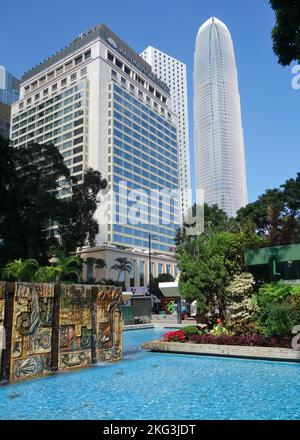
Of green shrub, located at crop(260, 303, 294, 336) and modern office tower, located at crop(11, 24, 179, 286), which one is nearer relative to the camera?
green shrub, located at crop(260, 303, 294, 336)

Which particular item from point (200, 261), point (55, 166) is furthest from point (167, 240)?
point (200, 261)

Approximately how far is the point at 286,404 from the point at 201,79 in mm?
175977

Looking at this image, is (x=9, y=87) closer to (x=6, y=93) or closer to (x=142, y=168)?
(x=6, y=93)

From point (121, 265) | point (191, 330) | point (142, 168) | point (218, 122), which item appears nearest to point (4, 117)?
point (142, 168)

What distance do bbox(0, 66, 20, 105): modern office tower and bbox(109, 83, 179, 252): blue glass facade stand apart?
41.3 m

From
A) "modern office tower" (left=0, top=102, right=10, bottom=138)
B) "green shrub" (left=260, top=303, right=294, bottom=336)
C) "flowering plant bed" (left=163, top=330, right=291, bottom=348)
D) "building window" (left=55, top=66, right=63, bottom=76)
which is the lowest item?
"flowering plant bed" (left=163, top=330, right=291, bottom=348)

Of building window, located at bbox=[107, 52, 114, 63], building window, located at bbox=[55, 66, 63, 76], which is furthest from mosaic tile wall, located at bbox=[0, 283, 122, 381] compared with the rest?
building window, located at bbox=[55, 66, 63, 76]

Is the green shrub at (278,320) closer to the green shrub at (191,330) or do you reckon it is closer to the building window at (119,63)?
the green shrub at (191,330)

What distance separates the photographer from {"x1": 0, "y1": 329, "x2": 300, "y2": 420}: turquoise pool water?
25.2 feet

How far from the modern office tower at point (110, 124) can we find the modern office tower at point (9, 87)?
649cm

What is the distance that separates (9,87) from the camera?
404 feet

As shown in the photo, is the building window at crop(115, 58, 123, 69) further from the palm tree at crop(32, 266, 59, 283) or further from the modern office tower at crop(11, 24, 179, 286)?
the palm tree at crop(32, 266, 59, 283)

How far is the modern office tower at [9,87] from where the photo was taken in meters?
119
